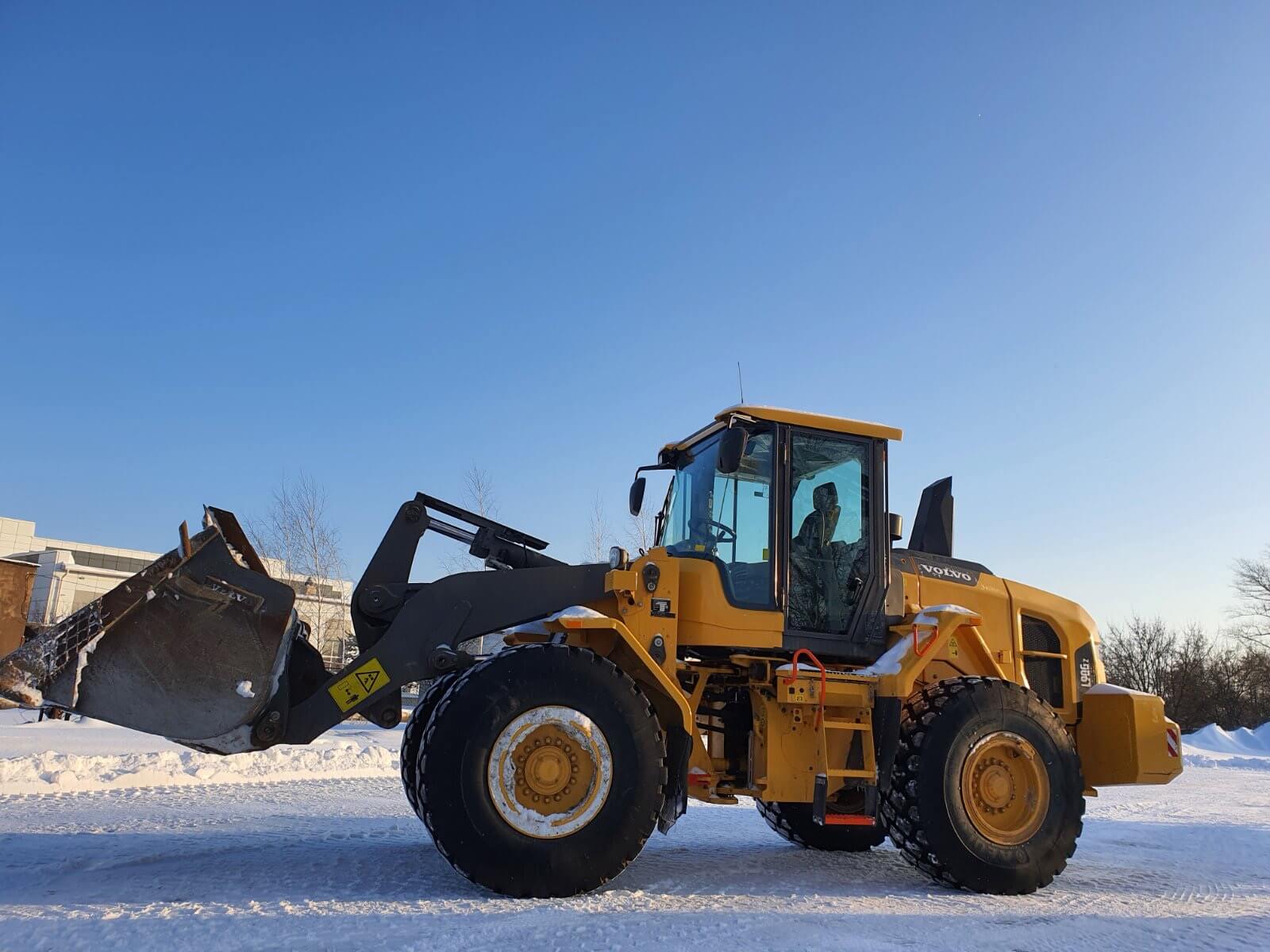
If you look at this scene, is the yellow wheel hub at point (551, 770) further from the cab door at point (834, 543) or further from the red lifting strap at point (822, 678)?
the cab door at point (834, 543)

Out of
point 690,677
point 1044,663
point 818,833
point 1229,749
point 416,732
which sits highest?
point 1044,663

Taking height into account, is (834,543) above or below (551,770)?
above

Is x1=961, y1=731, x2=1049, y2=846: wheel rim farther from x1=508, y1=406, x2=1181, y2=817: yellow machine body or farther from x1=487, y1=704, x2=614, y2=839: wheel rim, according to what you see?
x1=487, y1=704, x2=614, y2=839: wheel rim

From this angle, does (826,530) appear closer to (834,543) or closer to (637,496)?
(834,543)

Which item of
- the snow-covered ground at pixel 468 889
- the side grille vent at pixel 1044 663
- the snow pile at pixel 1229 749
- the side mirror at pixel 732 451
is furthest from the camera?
the snow pile at pixel 1229 749

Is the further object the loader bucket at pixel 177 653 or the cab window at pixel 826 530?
the cab window at pixel 826 530

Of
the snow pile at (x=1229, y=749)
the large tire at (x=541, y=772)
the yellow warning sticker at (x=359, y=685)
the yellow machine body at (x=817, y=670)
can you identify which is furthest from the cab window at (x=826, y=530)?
the snow pile at (x=1229, y=749)

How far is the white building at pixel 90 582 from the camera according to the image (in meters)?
27.8

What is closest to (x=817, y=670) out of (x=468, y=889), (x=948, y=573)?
(x=948, y=573)

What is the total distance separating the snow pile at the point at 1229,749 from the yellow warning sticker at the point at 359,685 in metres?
22.6

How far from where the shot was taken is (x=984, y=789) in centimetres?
632

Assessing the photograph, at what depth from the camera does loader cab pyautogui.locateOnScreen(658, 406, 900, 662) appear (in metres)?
6.51

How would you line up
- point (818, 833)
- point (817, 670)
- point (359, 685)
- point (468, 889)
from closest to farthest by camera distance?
1. point (468, 889)
2. point (359, 685)
3. point (817, 670)
4. point (818, 833)

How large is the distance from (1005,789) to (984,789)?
16cm
